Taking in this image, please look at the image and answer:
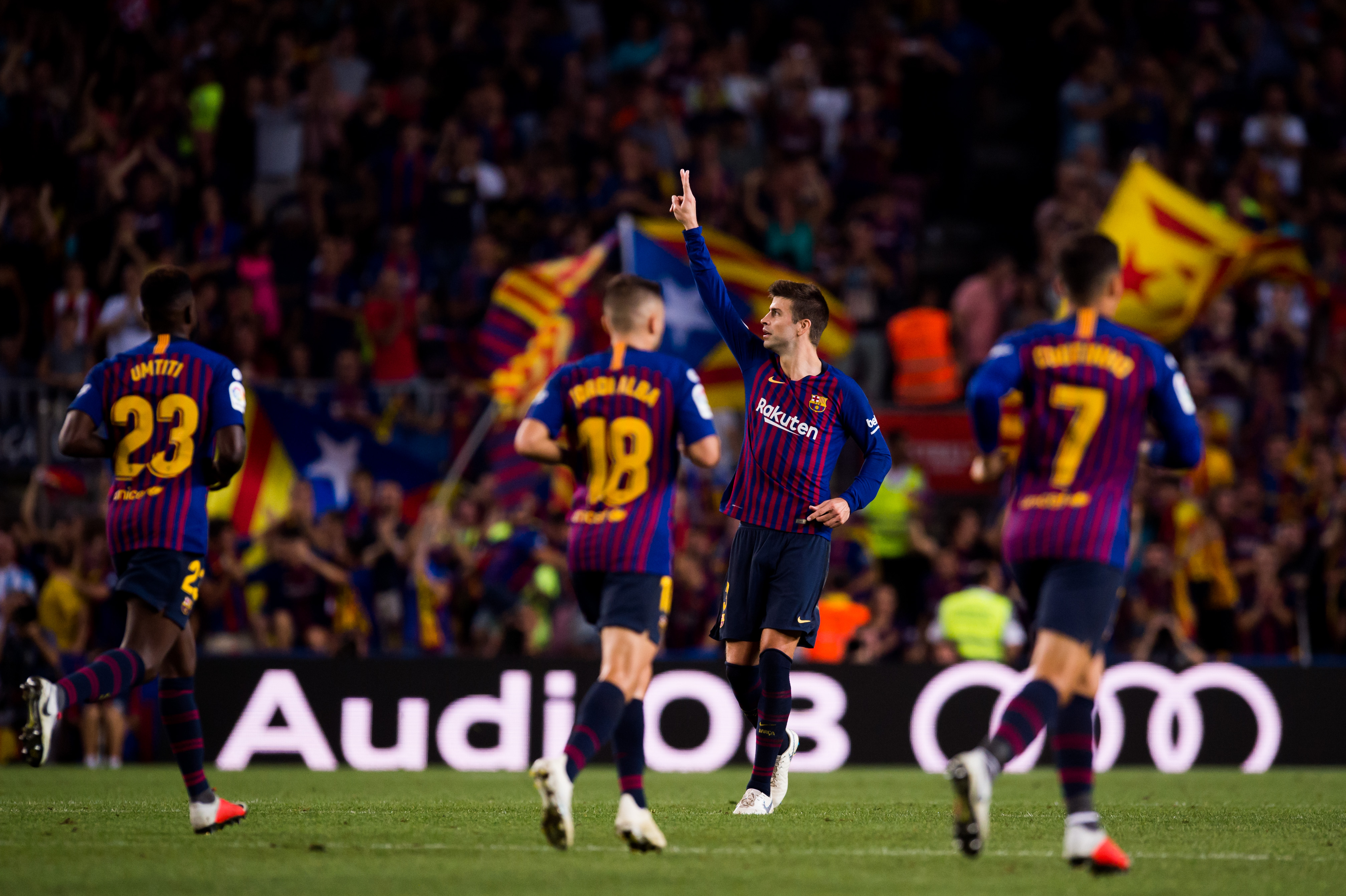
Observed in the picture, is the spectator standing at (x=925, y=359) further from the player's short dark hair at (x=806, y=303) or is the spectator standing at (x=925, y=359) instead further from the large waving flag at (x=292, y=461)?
the player's short dark hair at (x=806, y=303)

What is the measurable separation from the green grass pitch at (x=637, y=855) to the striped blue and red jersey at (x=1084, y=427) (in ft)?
4.10

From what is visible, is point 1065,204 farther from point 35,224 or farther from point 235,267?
point 35,224

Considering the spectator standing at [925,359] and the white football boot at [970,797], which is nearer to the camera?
the white football boot at [970,797]

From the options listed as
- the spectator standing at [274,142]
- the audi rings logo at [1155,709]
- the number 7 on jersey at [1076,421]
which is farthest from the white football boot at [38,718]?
the spectator standing at [274,142]

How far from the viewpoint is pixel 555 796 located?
627 cm

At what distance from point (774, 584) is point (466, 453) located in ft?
27.1

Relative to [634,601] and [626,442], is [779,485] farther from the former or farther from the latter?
[634,601]

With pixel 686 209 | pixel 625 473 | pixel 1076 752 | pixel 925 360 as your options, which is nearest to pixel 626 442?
pixel 625 473

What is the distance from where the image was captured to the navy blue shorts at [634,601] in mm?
6895

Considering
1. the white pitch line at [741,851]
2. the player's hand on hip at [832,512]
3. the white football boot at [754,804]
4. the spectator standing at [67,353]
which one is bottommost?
the white football boot at [754,804]

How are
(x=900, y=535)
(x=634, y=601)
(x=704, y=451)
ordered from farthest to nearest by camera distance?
1. (x=900, y=535)
2. (x=704, y=451)
3. (x=634, y=601)

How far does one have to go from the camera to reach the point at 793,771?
Result: 1403 cm

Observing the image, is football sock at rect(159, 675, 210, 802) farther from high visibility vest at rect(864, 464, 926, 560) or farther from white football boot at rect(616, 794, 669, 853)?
high visibility vest at rect(864, 464, 926, 560)

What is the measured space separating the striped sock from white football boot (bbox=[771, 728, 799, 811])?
2.51m
